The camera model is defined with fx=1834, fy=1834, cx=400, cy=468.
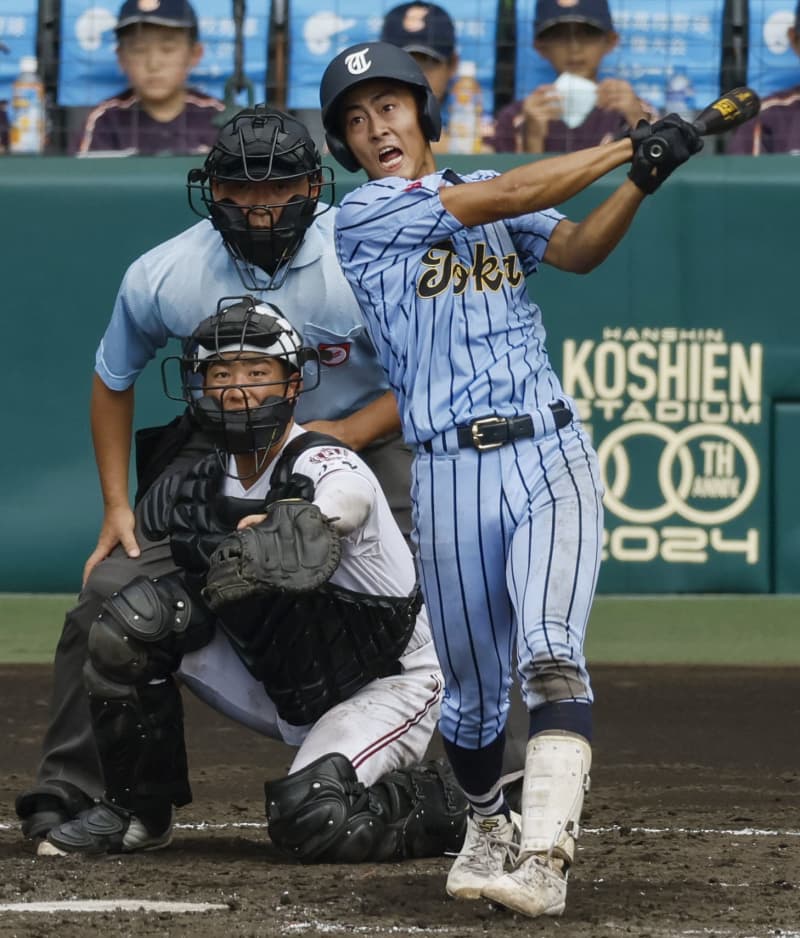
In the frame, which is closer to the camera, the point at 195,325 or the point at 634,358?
the point at 195,325

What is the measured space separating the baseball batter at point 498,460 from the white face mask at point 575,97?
4.38 metres

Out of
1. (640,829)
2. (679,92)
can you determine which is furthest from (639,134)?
(679,92)

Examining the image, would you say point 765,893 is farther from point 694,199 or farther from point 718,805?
point 694,199

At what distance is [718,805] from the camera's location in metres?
4.61

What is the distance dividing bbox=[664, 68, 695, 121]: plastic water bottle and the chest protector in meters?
4.31

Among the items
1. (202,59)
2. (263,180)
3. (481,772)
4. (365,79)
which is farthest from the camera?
(202,59)

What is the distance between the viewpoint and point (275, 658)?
13.3ft

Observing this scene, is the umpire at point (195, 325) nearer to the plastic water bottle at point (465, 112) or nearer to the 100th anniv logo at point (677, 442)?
the 100th anniv logo at point (677, 442)

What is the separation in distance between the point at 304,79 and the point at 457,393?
4817 mm

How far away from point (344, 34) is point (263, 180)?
12.7 feet

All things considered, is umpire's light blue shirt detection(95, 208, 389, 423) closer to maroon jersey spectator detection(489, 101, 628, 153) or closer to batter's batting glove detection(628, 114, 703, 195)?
batter's batting glove detection(628, 114, 703, 195)

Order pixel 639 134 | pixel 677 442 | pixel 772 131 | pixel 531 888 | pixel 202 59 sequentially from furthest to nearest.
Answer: pixel 202 59 → pixel 772 131 → pixel 677 442 → pixel 639 134 → pixel 531 888

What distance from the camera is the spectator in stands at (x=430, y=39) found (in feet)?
26.1

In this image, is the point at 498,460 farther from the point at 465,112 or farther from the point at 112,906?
the point at 465,112
